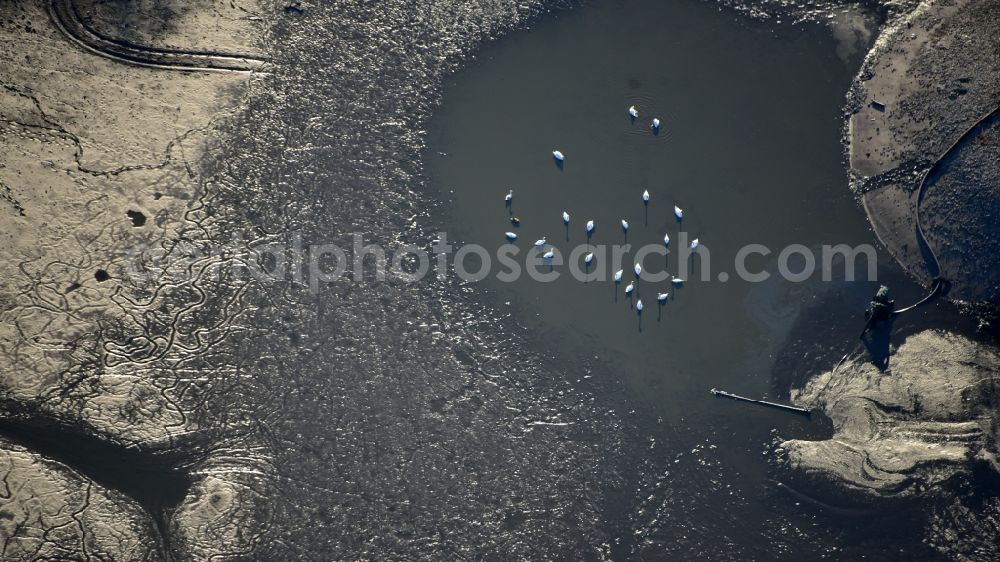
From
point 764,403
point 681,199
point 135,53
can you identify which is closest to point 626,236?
point 681,199

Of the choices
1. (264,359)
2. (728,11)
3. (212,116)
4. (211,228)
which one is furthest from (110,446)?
(728,11)

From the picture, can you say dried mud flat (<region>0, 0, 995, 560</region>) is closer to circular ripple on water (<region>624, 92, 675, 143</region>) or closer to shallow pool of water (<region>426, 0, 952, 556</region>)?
shallow pool of water (<region>426, 0, 952, 556</region>)

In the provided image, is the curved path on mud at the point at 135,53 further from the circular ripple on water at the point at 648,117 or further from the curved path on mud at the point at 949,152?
the curved path on mud at the point at 949,152

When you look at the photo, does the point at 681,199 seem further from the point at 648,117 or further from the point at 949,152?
the point at 949,152

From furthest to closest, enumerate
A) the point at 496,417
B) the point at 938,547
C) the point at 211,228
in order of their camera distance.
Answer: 1. the point at 211,228
2. the point at 496,417
3. the point at 938,547

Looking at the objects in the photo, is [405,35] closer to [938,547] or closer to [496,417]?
[496,417]

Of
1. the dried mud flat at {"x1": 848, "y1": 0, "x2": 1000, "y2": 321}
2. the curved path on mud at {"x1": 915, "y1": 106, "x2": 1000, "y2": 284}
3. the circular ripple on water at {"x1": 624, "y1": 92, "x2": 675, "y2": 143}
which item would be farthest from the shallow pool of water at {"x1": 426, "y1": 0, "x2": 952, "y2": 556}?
the curved path on mud at {"x1": 915, "y1": 106, "x2": 1000, "y2": 284}
